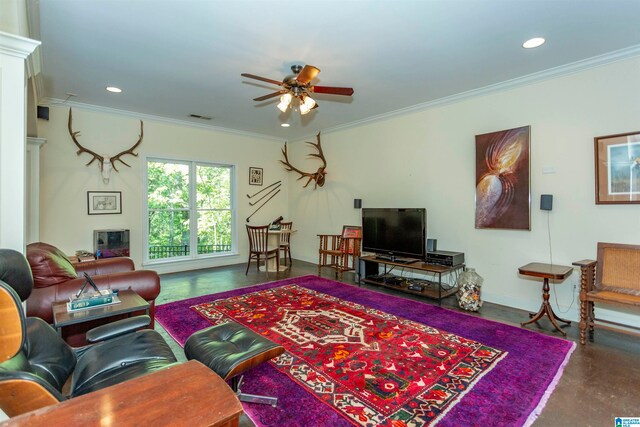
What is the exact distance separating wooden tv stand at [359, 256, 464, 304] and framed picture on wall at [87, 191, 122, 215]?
4.13 metres

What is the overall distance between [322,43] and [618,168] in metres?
3.16

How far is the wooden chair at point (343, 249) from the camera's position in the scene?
532cm

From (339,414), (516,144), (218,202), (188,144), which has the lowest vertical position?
(339,414)

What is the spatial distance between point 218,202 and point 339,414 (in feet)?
17.1

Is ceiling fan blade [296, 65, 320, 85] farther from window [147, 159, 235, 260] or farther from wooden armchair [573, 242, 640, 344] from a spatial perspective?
window [147, 159, 235, 260]

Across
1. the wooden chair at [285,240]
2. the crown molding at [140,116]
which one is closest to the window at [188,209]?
the crown molding at [140,116]

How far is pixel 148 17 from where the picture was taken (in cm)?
253

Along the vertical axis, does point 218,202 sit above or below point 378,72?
below

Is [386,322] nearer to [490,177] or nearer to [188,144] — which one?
[490,177]

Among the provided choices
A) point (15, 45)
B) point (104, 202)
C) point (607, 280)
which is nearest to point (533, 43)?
point (607, 280)

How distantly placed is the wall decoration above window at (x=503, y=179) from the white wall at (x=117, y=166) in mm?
4502

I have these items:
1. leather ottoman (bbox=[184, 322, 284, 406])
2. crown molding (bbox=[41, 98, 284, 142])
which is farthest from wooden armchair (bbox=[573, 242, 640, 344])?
crown molding (bbox=[41, 98, 284, 142])

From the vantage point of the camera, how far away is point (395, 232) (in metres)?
4.60

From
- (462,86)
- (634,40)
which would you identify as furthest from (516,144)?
(634,40)
